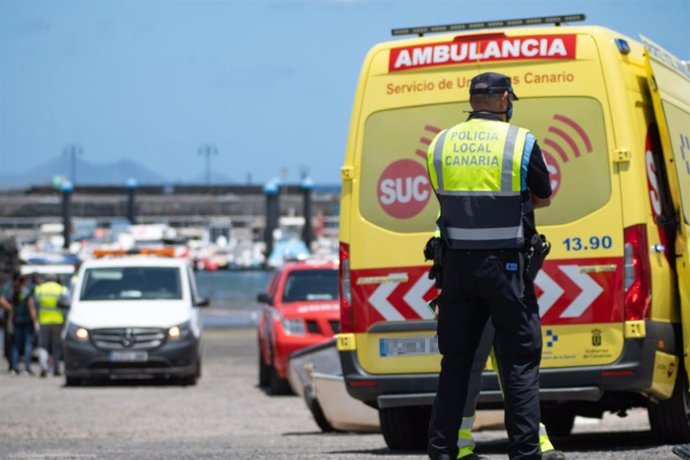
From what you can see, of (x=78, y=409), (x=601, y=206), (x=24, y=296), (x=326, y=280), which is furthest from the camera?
(x=24, y=296)

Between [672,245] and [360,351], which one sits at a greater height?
[672,245]

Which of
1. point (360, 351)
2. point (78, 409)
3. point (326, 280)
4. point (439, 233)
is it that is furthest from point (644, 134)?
point (326, 280)

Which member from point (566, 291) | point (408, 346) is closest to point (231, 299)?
point (408, 346)

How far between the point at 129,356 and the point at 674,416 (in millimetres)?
13423

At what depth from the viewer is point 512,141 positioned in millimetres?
7418

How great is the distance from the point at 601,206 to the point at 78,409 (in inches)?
385

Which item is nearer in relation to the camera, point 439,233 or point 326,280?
point 439,233

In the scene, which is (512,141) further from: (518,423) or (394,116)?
(394,116)

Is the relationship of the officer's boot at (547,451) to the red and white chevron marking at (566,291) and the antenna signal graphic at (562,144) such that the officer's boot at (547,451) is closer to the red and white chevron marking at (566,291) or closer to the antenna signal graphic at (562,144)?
the red and white chevron marking at (566,291)

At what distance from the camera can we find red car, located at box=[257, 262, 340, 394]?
2125cm

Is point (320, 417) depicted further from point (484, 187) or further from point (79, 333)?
point (79, 333)

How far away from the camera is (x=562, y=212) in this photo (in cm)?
975

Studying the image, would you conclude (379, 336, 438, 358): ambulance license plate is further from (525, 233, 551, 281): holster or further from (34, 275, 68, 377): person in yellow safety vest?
(34, 275, 68, 377): person in yellow safety vest

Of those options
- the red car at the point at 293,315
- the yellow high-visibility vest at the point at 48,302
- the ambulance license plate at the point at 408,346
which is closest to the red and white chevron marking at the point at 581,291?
the ambulance license plate at the point at 408,346
